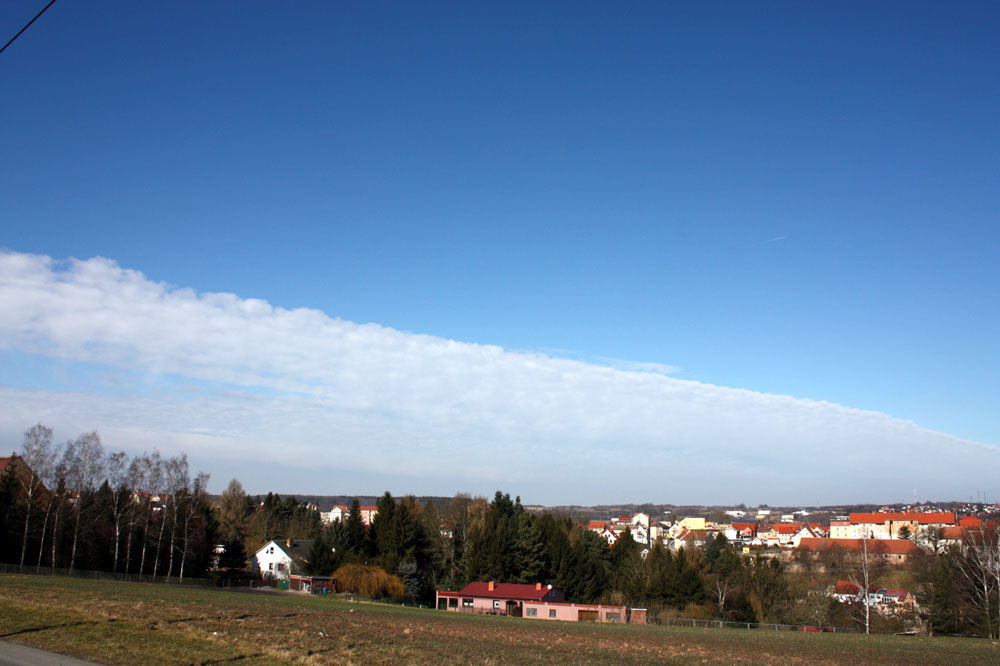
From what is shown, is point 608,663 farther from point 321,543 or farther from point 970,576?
point 321,543

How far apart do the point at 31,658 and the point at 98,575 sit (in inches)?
1998

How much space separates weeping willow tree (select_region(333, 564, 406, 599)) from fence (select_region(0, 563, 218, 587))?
1327cm

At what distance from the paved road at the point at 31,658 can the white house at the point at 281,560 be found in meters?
76.3

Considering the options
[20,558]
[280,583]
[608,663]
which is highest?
[608,663]

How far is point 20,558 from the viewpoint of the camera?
204 ft

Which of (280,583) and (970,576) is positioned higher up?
(970,576)

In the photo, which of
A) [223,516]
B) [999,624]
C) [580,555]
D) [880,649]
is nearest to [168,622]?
[880,649]

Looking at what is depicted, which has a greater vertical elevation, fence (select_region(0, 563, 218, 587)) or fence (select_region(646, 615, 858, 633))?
fence (select_region(0, 563, 218, 587))

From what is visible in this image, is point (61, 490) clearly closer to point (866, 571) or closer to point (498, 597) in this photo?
point (498, 597)

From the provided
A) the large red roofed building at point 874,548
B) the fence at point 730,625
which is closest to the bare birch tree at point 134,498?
the fence at point 730,625

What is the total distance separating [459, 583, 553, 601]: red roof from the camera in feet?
239

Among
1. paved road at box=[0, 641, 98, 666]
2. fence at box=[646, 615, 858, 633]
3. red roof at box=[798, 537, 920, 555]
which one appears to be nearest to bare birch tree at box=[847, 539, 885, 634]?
red roof at box=[798, 537, 920, 555]

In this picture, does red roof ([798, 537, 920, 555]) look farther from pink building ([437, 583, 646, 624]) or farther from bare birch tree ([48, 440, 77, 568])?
bare birch tree ([48, 440, 77, 568])

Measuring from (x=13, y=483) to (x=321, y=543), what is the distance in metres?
33.4
